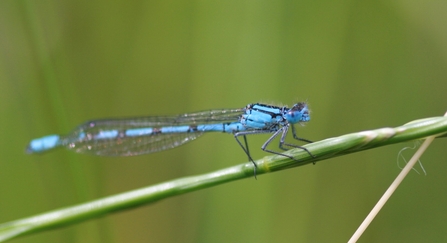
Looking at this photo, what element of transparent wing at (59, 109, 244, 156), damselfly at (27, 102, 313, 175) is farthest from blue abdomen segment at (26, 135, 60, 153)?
transparent wing at (59, 109, 244, 156)

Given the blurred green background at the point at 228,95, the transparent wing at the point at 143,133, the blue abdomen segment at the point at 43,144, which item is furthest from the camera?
the transparent wing at the point at 143,133

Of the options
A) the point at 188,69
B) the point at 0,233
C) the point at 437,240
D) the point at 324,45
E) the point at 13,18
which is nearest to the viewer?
the point at 0,233

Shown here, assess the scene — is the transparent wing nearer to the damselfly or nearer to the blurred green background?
the damselfly

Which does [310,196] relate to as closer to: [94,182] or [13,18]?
[94,182]

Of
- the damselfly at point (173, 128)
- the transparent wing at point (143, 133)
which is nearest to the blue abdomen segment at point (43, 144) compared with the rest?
the damselfly at point (173, 128)

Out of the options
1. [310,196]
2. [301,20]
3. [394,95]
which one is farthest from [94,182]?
[394,95]

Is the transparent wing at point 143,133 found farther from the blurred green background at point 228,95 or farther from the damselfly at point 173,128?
the blurred green background at point 228,95

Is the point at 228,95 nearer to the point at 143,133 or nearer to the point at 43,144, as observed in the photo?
the point at 143,133
